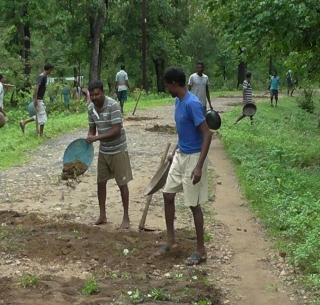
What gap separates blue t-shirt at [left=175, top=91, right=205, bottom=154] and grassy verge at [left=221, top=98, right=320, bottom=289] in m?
1.50

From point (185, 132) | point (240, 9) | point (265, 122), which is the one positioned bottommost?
point (265, 122)

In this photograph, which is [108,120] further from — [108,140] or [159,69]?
[159,69]

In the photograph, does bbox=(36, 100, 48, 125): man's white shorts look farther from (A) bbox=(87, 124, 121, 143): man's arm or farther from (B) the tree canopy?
(A) bbox=(87, 124, 121, 143): man's arm

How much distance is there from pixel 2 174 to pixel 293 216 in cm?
555

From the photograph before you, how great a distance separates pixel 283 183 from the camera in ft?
32.6

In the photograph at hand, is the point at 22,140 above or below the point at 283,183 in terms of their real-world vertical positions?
below

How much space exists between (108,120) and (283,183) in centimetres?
368

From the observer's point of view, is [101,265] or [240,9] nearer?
[101,265]

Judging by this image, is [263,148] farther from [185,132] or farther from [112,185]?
[185,132]

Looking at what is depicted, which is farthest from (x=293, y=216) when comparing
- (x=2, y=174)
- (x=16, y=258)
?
(x=2, y=174)

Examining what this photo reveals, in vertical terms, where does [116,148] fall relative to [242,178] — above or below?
above

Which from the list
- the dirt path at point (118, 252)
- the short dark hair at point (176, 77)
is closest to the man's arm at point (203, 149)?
the short dark hair at point (176, 77)

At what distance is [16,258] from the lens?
251 inches

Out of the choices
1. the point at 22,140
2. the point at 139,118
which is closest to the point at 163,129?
the point at 139,118
